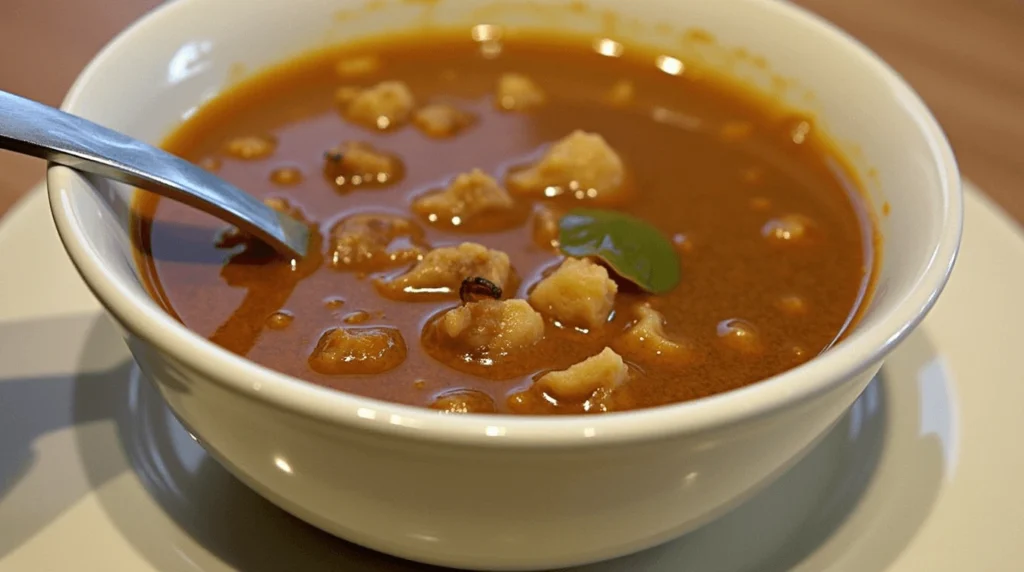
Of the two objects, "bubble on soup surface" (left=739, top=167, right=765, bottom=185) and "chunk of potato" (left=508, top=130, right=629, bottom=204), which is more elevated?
"chunk of potato" (left=508, top=130, right=629, bottom=204)

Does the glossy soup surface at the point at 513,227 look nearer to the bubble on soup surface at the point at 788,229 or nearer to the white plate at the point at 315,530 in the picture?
the bubble on soup surface at the point at 788,229

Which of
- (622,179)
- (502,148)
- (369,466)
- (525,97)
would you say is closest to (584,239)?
(622,179)

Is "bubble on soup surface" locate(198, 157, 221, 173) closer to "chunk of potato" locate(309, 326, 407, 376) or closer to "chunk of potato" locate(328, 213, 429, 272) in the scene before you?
"chunk of potato" locate(328, 213, 429, 272)

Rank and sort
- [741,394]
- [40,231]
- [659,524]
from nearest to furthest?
[741,394] < [659,524] < [40,231]

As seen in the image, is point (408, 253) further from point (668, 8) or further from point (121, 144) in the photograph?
point (668, 8)

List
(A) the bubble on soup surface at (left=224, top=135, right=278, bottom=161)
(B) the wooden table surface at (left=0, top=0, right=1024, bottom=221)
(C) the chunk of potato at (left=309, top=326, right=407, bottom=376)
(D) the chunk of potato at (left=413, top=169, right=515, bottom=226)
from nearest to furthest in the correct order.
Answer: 1. (C) the chunk of potato at (left=309, top=326, right=407, bottom=376)
2. (D) the chunk of potato at (left=413, top=169, right=515, bottom=226)
3. (A) the bubble on soup surface at (left=224, top=135, right=278, bottom=161)
4. (B) the wooden table surface at (left=0, top=0, right=1024, bottom=221)

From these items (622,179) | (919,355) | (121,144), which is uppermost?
(121,144)

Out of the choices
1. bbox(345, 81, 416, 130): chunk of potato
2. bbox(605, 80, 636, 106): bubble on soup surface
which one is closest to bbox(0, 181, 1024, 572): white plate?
bbox(345, 81, 416, 130): chunk of potato
